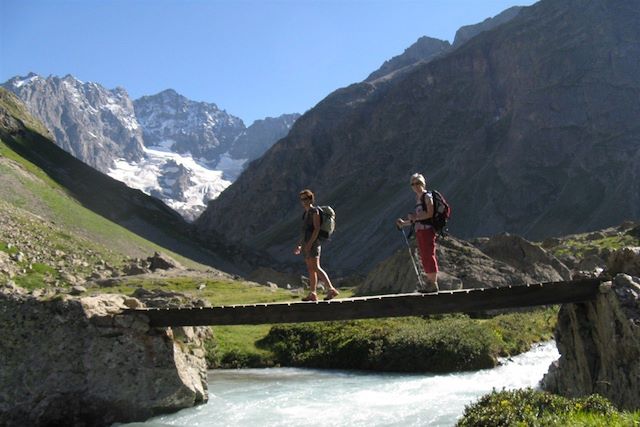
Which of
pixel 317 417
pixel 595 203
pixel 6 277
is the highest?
pixel 595 203

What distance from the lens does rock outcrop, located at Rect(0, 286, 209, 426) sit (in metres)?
18.9

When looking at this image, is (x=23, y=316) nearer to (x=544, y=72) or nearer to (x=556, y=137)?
(x=556, y=137)

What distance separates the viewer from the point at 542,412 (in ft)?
39.0

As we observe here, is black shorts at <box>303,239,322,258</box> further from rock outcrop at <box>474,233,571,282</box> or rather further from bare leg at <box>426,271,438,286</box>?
rock outcrop at <box>474,233,571,282</box>

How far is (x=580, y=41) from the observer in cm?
19188

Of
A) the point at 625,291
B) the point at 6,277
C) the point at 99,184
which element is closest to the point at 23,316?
the point at 625,291

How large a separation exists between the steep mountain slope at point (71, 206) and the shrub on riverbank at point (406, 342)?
1917 inches

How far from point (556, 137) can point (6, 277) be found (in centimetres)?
16187

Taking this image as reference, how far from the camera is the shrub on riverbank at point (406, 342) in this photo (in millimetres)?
29781

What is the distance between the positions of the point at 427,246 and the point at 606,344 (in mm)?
5039

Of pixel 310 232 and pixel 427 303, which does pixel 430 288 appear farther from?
pixel 310 232

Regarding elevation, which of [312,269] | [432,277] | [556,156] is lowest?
[432,277]

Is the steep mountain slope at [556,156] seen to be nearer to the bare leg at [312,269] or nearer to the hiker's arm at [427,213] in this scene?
the bare leg at [312,269]

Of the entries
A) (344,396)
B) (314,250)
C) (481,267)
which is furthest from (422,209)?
(481,267)
